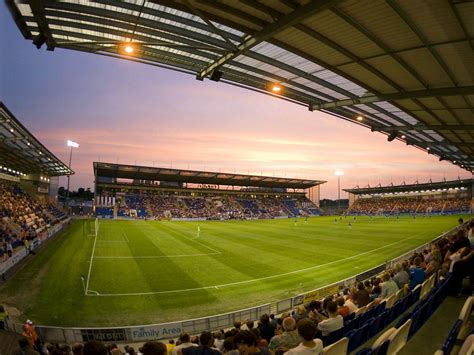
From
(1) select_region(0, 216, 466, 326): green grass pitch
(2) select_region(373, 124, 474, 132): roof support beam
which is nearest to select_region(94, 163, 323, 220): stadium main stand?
(1) select_region(0, 216, 466, 326): green grass pitch

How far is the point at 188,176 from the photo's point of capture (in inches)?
3145

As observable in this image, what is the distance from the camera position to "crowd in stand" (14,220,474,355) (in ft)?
13.9

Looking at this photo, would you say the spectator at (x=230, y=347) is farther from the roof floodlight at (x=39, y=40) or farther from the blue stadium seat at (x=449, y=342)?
the roof floodlight at (x=39, y=40)

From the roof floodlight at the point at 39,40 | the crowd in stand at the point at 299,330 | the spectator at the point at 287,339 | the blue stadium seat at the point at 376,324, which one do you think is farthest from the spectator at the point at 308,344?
the roof floodlight at the point at 39,40

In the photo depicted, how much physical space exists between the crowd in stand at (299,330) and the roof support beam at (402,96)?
5.07 meters

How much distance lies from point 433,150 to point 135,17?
24293mm

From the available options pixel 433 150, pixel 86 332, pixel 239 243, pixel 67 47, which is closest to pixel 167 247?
pixel 239 243

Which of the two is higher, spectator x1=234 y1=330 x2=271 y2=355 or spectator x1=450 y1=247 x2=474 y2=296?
spectator x1=450 y1=247 x2=474 y2=296

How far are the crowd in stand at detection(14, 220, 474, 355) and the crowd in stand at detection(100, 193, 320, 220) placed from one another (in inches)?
2562

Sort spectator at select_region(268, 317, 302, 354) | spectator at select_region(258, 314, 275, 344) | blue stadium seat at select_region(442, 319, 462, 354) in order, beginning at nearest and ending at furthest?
blue stadium seat at select_region(442, 319, 462, 354), spectator at select_region(268, 317, 302, 354), spectator at select_region(258, 314, 275, 344)

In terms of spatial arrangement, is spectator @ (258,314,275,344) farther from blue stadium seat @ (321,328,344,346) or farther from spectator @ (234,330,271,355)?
spectator @ (234,330,271,355)

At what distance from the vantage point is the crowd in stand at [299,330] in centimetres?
425

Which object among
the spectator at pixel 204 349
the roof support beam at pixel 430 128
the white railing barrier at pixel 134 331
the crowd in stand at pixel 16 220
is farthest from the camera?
the crowd in stand at pixel 16 220

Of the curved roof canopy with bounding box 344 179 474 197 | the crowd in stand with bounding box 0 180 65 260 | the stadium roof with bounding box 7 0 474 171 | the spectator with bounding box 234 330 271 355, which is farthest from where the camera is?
the curved roof canopy with bounding box 344 179 474 197
